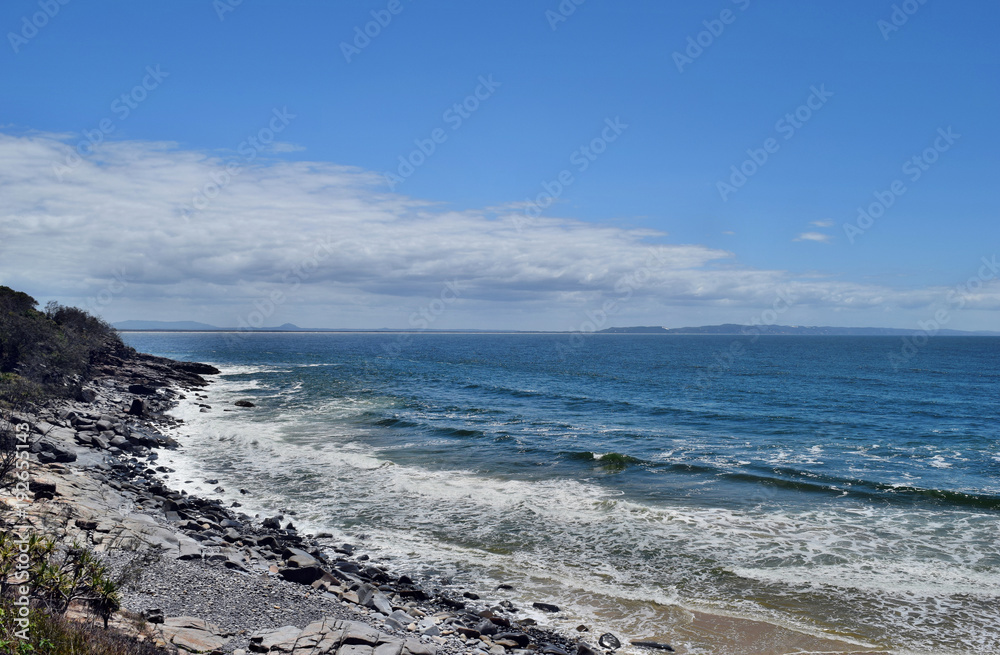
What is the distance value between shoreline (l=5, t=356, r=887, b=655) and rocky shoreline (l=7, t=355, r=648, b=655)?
0.10 ft

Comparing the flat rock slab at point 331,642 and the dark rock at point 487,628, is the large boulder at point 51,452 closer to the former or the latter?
the flat rock slab at point 331,642

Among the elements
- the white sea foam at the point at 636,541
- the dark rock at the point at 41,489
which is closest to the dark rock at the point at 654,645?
the white sea foam at the point at 636,541

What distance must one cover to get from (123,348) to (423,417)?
142 ft

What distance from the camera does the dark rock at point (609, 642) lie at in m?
10.5

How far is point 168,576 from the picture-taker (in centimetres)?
1036

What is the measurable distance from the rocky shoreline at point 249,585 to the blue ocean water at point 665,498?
149cm

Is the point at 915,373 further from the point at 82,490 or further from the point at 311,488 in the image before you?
the point at 82,490

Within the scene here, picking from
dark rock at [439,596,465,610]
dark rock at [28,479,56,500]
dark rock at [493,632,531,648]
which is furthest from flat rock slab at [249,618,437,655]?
dark rock at [28,479,56,500]

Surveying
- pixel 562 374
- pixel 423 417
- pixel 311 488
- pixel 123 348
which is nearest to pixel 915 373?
pixel 562 374

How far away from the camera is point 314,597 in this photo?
1083cm

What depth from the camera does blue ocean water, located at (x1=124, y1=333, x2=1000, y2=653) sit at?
1269 centimetres

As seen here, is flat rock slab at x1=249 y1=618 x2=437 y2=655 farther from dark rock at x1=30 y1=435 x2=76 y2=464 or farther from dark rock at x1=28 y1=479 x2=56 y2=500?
dark rock at x1=30 y1=435 x2=76 y2=464

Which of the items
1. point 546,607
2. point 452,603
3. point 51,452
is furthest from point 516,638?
point 51,452

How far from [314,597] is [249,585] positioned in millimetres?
1259
